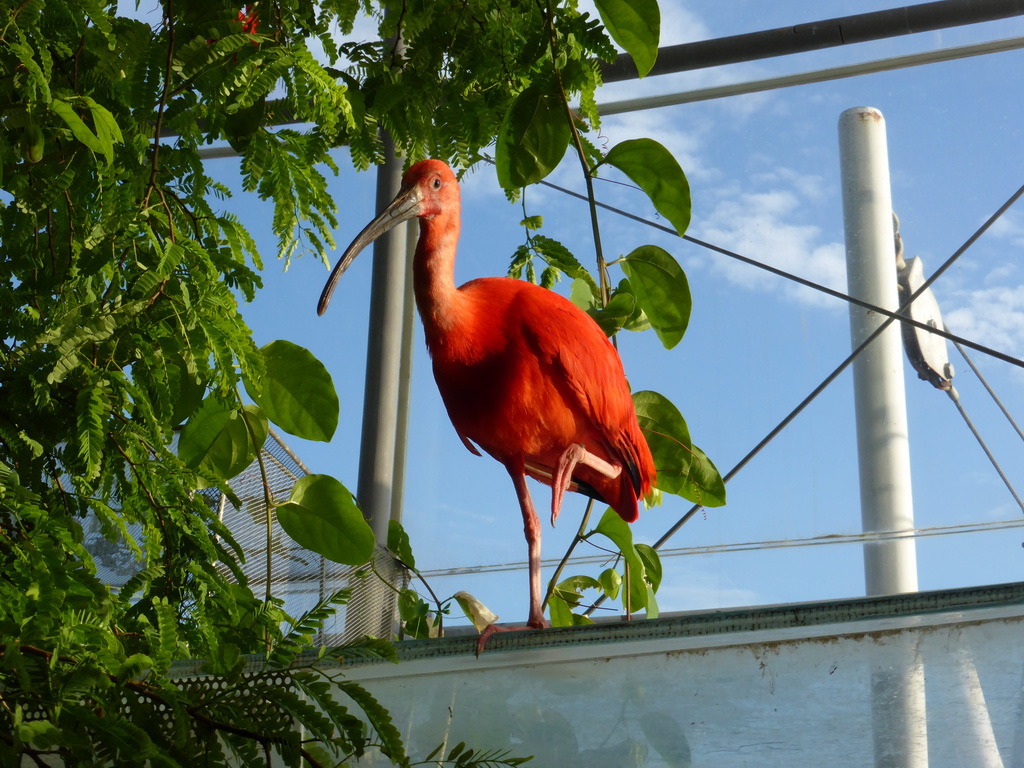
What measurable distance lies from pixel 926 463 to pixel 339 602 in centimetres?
191

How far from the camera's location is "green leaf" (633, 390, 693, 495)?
3.62ft

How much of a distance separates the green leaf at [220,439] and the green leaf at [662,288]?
0.40 metres

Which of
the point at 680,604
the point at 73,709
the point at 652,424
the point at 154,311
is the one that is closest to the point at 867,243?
the point at 680,604

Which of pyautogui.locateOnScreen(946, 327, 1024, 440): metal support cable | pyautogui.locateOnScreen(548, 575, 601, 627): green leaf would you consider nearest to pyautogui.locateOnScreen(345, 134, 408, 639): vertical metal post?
pyautogui.locateOnScreen(548, 575, 601, 627): green leaf

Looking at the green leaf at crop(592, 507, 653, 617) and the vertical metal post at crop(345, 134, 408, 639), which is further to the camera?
the vertical metal post at crop(345, 134, 408, 639)

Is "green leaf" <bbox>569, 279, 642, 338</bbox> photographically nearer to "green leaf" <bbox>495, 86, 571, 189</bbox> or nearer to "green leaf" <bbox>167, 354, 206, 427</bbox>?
"green leaf" <bbox>495, 86, 571, 189</bbox>

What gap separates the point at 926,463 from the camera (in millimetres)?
2127

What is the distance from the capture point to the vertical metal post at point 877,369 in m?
2.04

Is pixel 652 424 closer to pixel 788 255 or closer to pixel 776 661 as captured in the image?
pixel 776 661

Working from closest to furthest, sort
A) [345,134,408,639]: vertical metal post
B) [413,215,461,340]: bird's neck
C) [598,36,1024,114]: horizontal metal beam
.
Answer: [413,215,461,340]: bird's neck < [345,134,408,639]: vertical metal post < [598,36,1024,114]: horizontal metal beam

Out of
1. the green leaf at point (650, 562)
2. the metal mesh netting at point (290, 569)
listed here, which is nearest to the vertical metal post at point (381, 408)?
the metal mesh netting at point (290, 569)

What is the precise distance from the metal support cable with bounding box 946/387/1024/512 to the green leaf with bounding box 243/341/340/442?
1.71 meters

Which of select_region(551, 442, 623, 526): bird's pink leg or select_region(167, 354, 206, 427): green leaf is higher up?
select_region(551, 442, 623, 526): bird's pink leg

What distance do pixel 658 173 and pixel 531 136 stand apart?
123 millimetres
